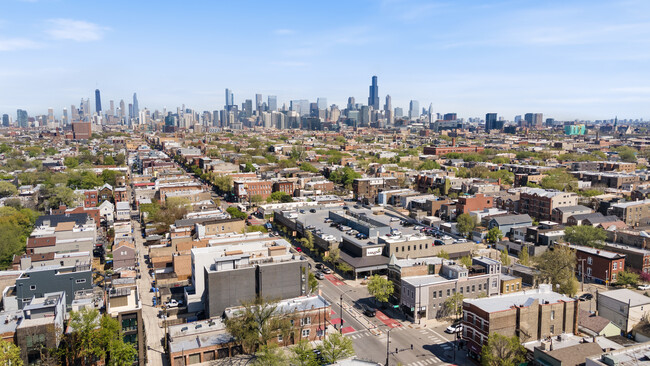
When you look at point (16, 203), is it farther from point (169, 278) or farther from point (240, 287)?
point (240, 287)

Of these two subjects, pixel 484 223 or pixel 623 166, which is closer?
pixel 484 223

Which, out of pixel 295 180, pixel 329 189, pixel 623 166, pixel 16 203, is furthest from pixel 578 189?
pixel 16 203

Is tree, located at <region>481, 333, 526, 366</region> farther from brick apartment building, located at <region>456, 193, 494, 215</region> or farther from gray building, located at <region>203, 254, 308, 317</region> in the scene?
brick apartment building, located at <region>456, 193, 494, 215</region>

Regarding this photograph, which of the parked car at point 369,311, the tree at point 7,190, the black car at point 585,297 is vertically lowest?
the parked car at point 369,311

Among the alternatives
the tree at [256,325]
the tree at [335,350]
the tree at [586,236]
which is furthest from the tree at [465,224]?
the tree at [335,350]

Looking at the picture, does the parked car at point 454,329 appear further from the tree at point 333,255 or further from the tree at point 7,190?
the tree at point 7,190

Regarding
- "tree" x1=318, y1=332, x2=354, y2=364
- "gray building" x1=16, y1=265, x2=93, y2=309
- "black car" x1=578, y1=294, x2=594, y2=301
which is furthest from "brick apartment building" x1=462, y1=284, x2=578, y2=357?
"gray building" x1=16, y1=265, x2=93, y2=309
